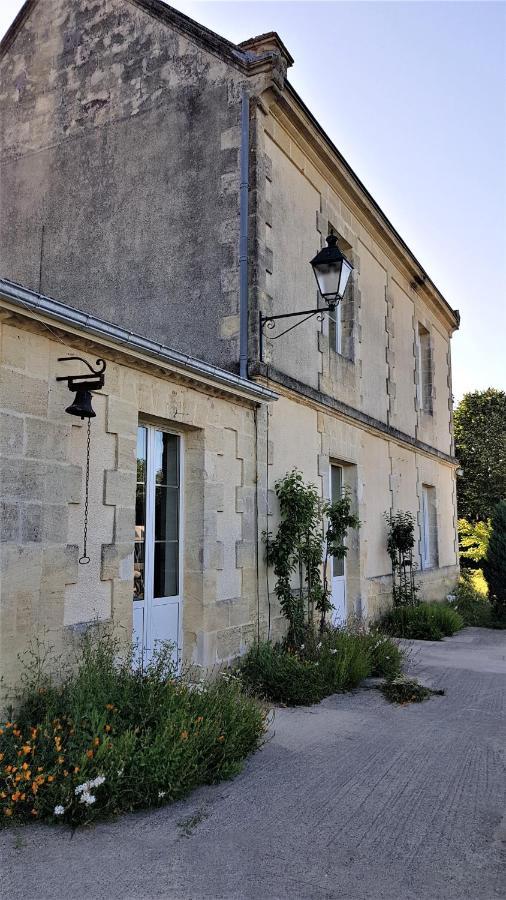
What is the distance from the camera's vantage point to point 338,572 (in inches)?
354

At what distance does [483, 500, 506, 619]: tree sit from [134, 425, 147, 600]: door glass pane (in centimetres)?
792

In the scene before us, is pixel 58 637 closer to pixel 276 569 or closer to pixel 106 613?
pixel 106 613

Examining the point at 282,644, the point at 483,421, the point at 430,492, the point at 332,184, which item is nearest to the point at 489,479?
the point at 483,421

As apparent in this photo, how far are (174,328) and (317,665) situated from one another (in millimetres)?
3608

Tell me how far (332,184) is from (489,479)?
13.6 m

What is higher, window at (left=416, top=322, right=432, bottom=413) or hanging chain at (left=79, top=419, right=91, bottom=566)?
window at (left=416, top=322, right=432, bottom=413)

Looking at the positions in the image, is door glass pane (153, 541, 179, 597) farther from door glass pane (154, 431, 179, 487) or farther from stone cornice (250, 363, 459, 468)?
stone cornice (250, 363, 459, 468)

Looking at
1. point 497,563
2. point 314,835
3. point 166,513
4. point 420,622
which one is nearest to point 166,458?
point 166,513

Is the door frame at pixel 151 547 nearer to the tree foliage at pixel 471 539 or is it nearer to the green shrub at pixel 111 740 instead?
the green shrub at pixel 111 740

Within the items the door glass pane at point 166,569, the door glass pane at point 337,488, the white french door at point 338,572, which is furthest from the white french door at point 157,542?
the door glass pane at point 337,488

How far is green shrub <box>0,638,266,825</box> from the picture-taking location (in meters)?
3.19

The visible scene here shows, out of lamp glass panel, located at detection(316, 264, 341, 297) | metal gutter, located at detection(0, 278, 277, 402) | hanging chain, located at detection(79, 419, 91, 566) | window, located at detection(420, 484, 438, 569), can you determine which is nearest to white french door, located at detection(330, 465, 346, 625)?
metal gutter, located at detection(0, 278, 277, 402)

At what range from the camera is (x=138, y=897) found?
2629 millimetres

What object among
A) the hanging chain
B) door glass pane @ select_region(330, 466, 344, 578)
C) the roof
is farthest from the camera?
door glass pane @ select_region(330, 466, 344, 578)
